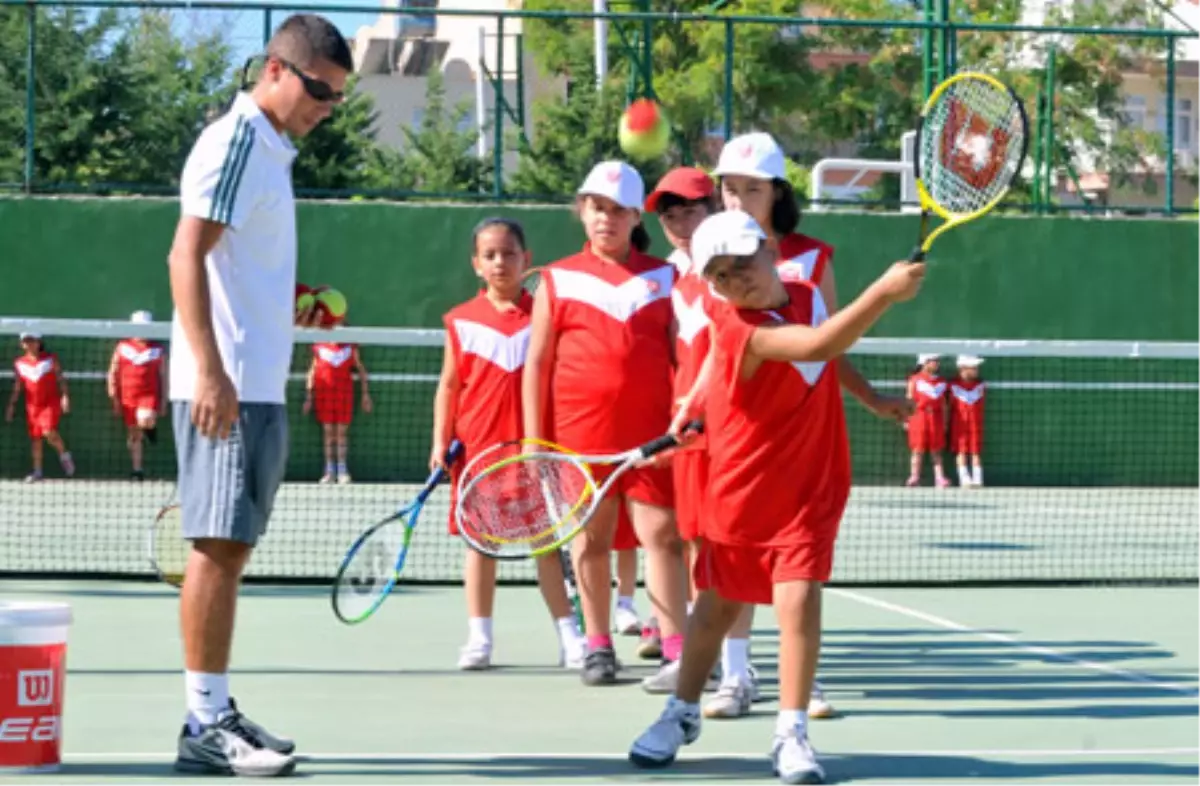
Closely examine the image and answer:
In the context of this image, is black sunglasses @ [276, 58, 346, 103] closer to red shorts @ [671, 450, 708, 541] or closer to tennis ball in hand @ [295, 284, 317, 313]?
tennis ball in hand @ [295, 284, 317, 313]

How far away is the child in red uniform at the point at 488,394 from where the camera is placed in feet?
23.6

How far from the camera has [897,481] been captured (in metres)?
20.0

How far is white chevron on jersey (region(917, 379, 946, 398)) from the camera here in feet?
65.2

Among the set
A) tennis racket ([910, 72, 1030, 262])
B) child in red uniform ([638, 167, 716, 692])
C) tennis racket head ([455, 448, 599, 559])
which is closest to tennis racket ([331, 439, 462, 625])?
tennis racket head ([455, 448, 599, 559])

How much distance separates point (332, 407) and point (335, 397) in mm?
101

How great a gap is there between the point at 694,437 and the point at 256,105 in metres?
1.40

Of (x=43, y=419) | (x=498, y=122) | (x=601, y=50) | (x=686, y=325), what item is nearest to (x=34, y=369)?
(x=43, y=419)

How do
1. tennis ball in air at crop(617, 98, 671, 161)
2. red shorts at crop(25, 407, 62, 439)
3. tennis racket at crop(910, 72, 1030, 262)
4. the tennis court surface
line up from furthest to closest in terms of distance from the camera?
red shorts at crop(25, 407, 62, 439)
tennis ball in air at crop(617, 98, 671, 161)
the tennis court surface
tennis racket at crop(910, 72, 1030, 262)

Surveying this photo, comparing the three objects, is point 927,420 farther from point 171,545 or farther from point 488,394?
point 171,545

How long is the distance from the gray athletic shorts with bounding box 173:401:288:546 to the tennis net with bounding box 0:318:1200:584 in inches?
217

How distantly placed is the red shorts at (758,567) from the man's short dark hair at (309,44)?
1.55 m

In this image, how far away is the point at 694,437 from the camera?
17.9ft

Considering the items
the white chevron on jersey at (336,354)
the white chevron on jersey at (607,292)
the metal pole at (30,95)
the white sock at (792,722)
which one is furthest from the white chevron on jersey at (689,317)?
the metal pole at (30,95)

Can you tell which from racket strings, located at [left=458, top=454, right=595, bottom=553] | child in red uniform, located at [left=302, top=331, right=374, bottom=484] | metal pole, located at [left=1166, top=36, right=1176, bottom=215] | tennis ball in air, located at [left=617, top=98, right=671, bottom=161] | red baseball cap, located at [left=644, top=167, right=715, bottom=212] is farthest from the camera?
metal pole, located at [left=1166, top=36, right=1176, bottom=215]
